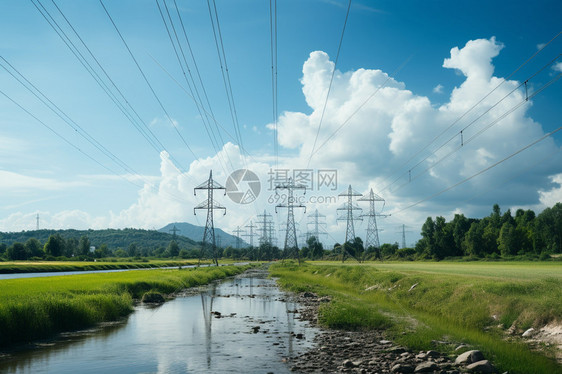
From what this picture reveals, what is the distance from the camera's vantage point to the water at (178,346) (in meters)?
17.9

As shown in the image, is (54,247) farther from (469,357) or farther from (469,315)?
(469,357)

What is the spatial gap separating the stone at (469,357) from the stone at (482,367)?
593mm

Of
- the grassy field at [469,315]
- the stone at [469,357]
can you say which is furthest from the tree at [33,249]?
the stone at [469,357]

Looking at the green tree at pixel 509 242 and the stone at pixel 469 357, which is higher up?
the green tree at pixel 509 242

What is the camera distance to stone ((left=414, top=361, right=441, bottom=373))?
52.7 feet

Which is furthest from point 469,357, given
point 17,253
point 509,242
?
point 17,253

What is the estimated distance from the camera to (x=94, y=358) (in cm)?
1930

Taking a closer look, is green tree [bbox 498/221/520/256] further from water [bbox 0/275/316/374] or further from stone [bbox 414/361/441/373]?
stone [bbox 414/361/441/373]

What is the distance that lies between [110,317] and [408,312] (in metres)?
21.7

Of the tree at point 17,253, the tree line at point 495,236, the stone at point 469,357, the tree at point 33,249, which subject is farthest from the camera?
the tree at point 33,249

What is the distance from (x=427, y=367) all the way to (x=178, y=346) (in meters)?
12.8

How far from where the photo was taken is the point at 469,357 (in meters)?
16.8

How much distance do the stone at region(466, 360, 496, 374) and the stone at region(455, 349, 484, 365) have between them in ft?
1.95

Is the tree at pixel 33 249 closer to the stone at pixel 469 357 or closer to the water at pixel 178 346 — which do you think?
the water at pixel 178 346
